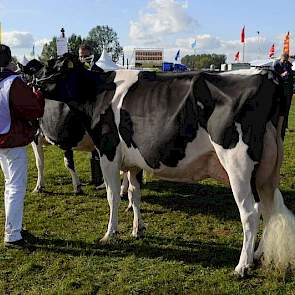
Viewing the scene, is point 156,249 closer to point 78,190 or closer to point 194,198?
point 194,198

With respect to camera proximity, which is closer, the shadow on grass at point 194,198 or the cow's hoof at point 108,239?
the cow's hoof at point 108,239

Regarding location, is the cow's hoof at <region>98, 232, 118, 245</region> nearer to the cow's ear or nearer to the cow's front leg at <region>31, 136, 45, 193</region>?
the cow's ear

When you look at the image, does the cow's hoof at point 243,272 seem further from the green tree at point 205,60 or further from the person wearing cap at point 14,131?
the green tree at point 205,60

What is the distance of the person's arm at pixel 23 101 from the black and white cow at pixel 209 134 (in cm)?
71

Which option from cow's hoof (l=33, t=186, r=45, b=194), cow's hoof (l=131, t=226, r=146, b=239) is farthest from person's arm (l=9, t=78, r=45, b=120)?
cow's hoof (l=33, t=186, r=45, b=194)

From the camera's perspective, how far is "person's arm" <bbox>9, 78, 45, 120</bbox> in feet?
17.1

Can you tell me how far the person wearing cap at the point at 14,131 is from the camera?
5.22m

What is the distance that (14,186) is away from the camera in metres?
5.47

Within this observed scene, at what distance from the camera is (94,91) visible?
18.7 ft

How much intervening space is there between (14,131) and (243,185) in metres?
2.57

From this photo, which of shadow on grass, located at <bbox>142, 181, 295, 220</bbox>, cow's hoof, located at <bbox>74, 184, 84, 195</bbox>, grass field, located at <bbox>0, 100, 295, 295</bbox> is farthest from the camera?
cow's hoof, located at <bbox>74, 184, 84, 195</bbox>

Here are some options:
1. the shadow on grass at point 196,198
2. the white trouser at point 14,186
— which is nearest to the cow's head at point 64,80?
the white trouser at point 14,186

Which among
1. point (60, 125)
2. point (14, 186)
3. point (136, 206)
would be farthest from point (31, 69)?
point (136, 206)

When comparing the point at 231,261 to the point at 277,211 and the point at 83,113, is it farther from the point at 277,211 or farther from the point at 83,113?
the point at 83,113
